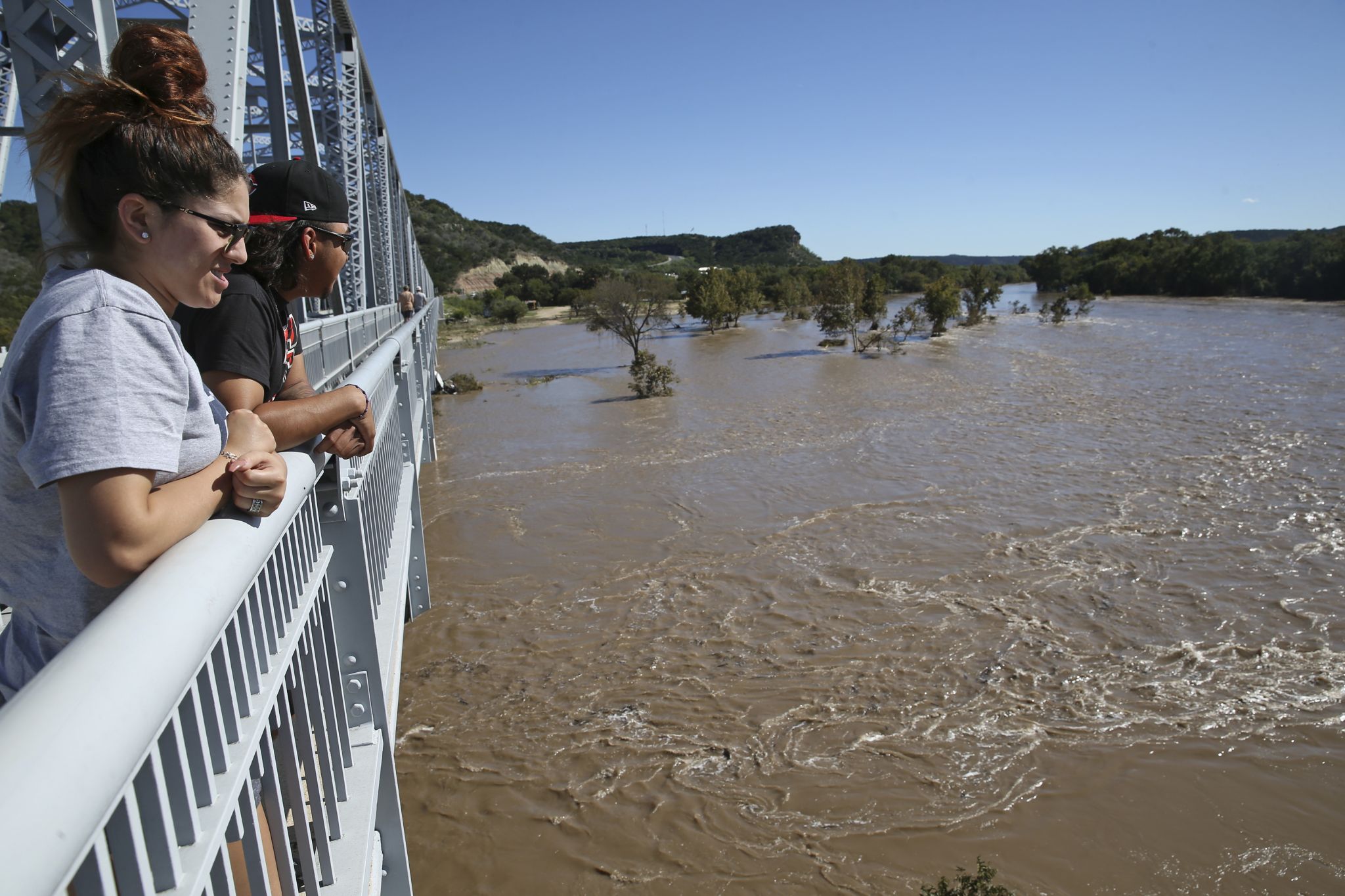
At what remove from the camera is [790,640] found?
691 cm

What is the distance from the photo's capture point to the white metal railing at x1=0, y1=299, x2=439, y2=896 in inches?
24.9

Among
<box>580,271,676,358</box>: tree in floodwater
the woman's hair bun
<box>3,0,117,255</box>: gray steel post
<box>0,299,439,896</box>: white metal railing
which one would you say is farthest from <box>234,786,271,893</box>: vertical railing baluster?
<box>580,271,676,358</box>: tree in floodwater

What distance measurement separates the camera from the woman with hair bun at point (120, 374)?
1096 mm

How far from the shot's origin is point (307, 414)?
6.41 ft

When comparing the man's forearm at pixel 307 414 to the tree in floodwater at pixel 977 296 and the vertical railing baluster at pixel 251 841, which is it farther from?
the tree in floodwater at pixel 977 296

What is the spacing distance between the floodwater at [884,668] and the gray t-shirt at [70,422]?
3354mm

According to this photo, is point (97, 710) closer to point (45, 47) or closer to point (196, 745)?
point (196, 745)

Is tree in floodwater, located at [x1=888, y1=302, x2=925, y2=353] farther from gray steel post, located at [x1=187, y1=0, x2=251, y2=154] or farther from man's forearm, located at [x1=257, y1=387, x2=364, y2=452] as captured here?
man's forearm, located at [x1=257, y1=387, x2=364, y2=452]

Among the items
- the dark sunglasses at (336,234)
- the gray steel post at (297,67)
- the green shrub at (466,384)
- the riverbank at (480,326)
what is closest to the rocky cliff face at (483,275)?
the riverbank at (480,326)

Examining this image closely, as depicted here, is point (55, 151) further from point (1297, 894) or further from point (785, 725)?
point (1297, 894)

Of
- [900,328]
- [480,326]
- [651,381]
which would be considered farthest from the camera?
[480,326]

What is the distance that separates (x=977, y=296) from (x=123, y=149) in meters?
43.7

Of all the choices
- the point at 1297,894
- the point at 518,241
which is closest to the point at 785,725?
the point at 1297,894

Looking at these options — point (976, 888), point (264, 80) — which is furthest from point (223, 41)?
point (264, 80)
